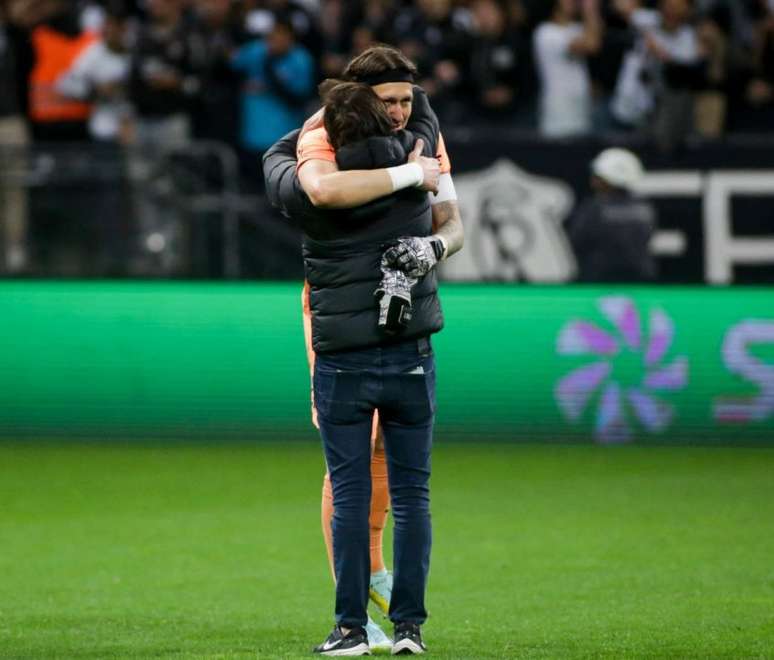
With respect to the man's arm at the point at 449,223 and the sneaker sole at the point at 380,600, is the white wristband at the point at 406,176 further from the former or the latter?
→ the sneaker sole at the point at 380,600

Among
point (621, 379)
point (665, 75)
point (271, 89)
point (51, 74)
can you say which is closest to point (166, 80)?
point (271, 89)

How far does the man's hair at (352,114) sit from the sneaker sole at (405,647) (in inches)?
67.1

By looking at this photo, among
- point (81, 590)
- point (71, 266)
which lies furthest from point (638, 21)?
point (81, 590)

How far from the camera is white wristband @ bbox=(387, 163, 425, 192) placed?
5.96m

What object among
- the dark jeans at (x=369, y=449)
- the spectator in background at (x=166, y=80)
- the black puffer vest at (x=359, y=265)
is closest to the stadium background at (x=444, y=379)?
the spectator in background at (x=166, y=80)

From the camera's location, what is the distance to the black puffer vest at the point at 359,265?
6.02 m

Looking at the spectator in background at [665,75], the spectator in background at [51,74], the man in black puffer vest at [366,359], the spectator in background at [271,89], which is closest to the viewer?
the man in black puffer vest at [366,359]

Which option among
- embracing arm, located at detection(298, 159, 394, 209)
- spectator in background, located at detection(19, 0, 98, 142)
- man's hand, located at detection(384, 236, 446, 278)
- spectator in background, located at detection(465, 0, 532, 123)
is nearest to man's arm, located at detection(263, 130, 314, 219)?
embracing arm, located at detection(298, 159, 394, 209)

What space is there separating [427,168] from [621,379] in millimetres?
7436

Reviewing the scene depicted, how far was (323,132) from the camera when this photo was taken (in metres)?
6.17

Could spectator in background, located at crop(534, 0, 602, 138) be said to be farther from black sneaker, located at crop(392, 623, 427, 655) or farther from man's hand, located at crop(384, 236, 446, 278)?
black sneaker, located at crop(392, 623, 427, 655)

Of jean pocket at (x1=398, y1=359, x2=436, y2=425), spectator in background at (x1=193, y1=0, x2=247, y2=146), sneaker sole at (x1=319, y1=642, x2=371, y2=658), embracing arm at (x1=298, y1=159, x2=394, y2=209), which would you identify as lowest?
sneaker sole at (x1=319, y1=642, x2=371, y2=658)

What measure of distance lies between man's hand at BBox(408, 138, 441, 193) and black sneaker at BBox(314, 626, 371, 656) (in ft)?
5.01

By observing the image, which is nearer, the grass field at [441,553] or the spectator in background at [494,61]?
the grass field at [441,553]
